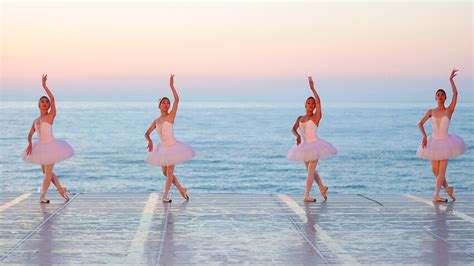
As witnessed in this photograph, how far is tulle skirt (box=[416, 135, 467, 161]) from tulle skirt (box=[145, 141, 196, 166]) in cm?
441

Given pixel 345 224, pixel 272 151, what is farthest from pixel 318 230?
pixel 272 151

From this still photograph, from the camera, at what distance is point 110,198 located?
15.5 meters

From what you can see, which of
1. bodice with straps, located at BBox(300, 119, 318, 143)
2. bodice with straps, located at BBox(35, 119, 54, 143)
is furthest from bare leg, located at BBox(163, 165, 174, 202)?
bodice with straps, located at BBox(300, 119, 318, 143)

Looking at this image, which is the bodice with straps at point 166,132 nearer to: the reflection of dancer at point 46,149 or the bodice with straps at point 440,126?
the reflection of dancer at point 46,149

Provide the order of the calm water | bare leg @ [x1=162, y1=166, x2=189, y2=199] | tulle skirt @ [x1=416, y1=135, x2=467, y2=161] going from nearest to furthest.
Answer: tulle skirt @ [x1=416, y1=135, x2=467, y2=161]
bare leg @ [x1=162, y1=166, x2=189, y2=199]
the calm water

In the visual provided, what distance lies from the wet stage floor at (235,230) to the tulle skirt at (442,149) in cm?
88

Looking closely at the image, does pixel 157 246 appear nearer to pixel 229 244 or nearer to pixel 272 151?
pixel 229 244

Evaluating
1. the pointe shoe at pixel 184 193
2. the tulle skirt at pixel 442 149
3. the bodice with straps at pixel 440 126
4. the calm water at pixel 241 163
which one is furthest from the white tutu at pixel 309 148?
the calm water at pixel 241 163

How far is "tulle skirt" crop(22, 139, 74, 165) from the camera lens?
585 inches

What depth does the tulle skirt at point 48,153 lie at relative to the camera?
14.9m

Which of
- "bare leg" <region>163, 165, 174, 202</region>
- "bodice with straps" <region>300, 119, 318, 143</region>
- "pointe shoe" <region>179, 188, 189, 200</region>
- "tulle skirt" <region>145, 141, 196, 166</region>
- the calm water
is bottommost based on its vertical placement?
the calm water

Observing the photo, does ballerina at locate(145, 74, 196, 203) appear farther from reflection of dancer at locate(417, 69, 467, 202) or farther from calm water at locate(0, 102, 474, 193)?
calm water at locate(0, 102, 474, 193)

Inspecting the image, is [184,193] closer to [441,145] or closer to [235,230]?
[235,230]

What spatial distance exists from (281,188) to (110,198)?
31.2 metres
